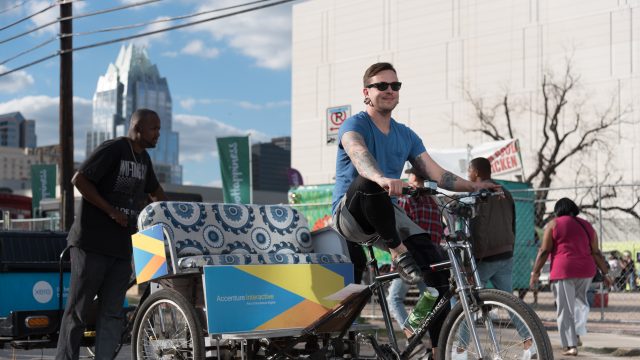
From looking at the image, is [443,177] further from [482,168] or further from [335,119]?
[335,119]

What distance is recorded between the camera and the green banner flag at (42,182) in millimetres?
33719

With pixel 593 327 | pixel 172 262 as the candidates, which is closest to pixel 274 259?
pixel 172 262

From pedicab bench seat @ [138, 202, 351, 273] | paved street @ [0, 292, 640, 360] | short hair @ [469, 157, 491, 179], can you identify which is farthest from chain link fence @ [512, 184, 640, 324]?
pedicab bench seat @ [138, 202, 351, 273]

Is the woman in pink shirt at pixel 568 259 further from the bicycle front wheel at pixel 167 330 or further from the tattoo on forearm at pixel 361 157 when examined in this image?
the tattoo on forearm at pixel 361 157

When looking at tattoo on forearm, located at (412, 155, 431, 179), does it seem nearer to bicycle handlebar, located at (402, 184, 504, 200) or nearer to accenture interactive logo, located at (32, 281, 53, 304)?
bicycle handlebar, located at (402, 184, 504, 200)

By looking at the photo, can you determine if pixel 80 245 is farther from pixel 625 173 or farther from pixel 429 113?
pixel 429 113

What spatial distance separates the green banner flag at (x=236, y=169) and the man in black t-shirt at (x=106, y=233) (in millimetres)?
19616

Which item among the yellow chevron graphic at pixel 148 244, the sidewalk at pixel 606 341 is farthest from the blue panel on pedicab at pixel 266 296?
the sidewalk at pixel 606 341

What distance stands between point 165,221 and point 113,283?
0.86 m

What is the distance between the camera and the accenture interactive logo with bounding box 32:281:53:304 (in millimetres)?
8000

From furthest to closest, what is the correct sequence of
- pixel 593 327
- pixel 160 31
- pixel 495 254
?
1. pixel 160 31
2. pixel 593 327
3. pixel 495 254

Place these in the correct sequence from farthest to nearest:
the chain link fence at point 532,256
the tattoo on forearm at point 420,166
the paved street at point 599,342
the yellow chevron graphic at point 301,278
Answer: the chain link fence at point 532,256, the paved street at point 599,342, the yellow chevron graphic at point 301,278, the tattoo on forearm at point 420,166

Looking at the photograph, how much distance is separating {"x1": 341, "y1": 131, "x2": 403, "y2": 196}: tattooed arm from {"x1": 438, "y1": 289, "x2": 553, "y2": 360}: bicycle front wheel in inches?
27.7

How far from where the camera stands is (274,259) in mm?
6273
